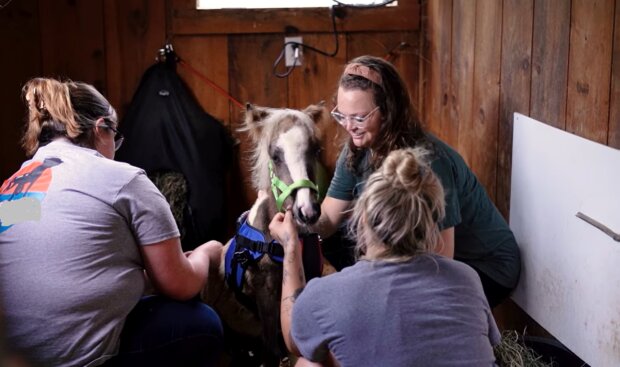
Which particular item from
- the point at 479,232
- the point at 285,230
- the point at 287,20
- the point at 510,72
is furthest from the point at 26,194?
the point at 287,20

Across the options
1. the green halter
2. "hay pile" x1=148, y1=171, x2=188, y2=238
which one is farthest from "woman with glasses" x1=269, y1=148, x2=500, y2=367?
"hay pile" x1=148, y1=171, x2=188, y2=238

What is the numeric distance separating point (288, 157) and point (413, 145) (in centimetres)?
40

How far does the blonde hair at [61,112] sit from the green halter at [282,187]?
0.60 m

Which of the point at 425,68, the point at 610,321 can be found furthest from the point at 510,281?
the point at 425,68

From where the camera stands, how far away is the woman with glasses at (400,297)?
4.66 feet

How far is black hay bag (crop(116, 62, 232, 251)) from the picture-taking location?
140 inches

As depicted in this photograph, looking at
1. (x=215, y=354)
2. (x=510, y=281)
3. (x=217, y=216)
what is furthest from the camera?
(x=217, y=216)

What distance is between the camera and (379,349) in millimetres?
1431

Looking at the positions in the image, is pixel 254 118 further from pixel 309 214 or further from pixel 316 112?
pixel 309 214

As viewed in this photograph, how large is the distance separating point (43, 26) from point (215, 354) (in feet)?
7.22

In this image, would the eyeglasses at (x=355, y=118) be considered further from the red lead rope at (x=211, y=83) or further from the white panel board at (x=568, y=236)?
the red lead rope at (x=211, y=83)

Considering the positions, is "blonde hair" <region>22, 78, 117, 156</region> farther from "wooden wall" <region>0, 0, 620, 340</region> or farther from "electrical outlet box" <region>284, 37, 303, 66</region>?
"electrical outlet box" <region>284, 37, 303, 66</region>

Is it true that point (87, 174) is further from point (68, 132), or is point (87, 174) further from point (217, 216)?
point (217, 216)

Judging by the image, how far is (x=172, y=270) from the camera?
6.24 feet
